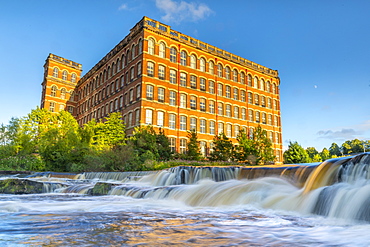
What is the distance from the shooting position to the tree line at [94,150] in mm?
22438

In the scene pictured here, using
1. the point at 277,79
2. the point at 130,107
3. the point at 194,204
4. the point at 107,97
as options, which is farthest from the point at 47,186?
the point at 277,79

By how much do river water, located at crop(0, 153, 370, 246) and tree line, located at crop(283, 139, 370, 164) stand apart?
31115 mm

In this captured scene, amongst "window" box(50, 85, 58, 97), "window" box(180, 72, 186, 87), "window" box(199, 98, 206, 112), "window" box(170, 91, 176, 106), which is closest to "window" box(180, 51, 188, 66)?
"window" box(180, 72, 186, 87)

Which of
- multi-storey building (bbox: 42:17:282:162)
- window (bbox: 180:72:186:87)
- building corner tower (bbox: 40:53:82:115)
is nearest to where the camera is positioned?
multi-storey building (bbox: 42:17:282:162)

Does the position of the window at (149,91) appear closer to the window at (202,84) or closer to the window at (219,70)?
the window at (202,84)

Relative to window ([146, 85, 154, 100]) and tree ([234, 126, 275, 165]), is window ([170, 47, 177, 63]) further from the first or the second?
tree ([234, 126, 275, 165])

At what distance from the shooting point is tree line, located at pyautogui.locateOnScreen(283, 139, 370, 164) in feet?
123

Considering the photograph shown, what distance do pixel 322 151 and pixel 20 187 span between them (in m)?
108

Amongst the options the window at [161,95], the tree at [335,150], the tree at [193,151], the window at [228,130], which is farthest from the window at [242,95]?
the tree at [335,150]

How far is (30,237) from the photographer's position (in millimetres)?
3752

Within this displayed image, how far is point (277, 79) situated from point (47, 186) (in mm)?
44679

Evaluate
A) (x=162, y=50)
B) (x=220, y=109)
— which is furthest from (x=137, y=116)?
(x=220, y=109)

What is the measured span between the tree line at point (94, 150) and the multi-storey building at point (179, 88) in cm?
303

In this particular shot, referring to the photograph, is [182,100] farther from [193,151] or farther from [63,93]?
[63,93]
